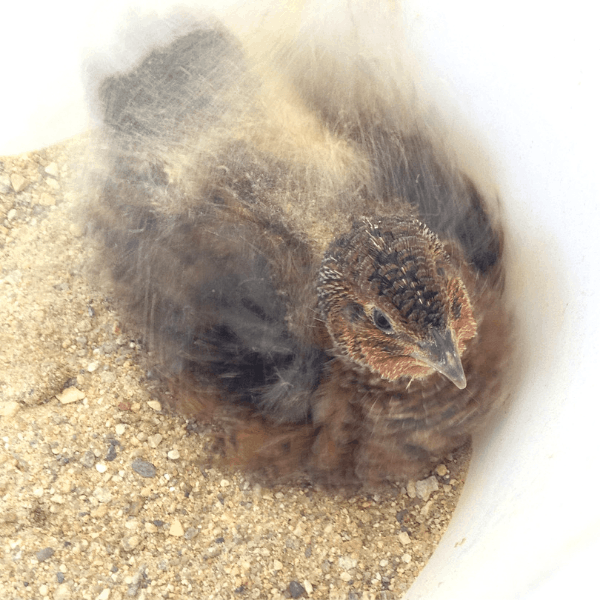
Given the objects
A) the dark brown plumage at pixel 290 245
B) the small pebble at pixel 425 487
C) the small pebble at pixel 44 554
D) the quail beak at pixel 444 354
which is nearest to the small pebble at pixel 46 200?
the dark brown plumage at pixel 290 245

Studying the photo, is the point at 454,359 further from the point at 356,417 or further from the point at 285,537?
the point at 285,537

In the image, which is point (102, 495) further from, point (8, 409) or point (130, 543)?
point (8, 409)

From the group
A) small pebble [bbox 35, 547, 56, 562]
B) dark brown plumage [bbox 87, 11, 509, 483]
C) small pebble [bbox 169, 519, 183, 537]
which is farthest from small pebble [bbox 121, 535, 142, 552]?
dark brown plumage [bbox 87, 11, 509, 483]

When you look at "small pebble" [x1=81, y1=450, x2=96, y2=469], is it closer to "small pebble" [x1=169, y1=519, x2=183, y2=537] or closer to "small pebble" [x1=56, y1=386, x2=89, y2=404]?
"small pebble" [x1=56, y1=386, x2=89, y2=404]

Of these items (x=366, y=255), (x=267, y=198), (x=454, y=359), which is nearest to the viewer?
(x=454, y=359)

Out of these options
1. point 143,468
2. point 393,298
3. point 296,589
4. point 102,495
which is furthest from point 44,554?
point 393,298

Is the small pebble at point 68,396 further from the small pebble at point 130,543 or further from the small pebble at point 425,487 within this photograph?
the small pebble at point 425,487

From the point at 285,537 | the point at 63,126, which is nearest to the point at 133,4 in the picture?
the point at 63,126
